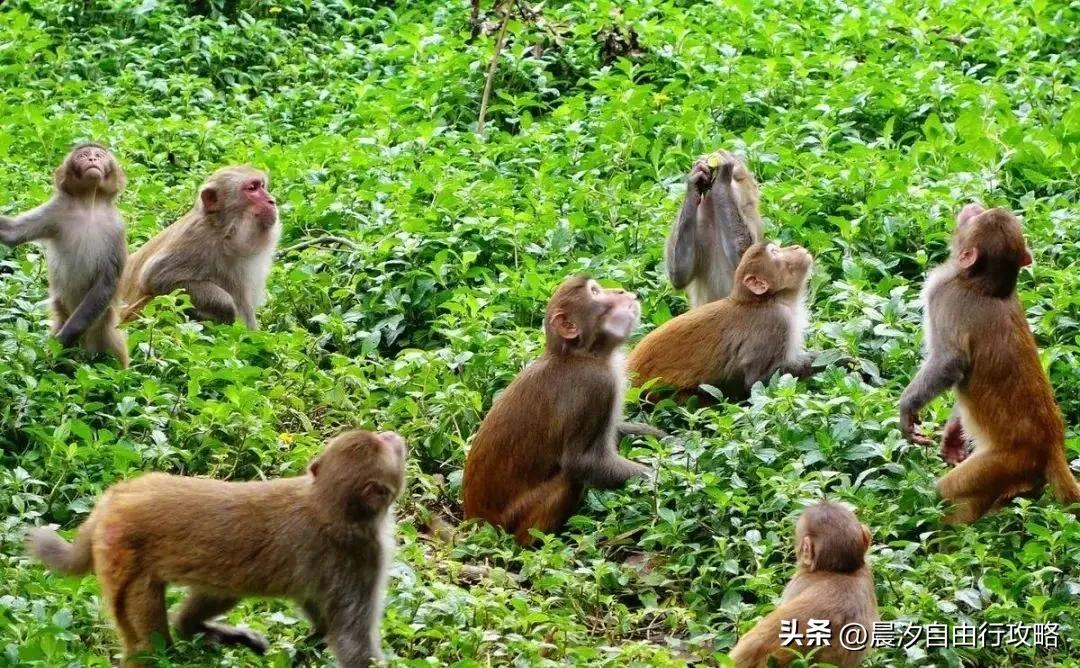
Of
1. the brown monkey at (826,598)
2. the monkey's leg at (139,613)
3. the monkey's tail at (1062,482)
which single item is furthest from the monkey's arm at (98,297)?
the monkey's tail at (1062,482)

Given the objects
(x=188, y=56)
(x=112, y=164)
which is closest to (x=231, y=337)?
(x=112, y=164)

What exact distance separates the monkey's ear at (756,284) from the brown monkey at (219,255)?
2.94 metres

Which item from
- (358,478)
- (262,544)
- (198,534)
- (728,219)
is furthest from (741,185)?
(198,534)

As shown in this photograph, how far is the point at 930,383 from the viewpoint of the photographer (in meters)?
7.42

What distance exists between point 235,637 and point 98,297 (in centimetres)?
293

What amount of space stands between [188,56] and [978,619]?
9397mm

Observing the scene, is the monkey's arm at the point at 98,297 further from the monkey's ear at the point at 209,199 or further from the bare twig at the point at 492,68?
the bare twig at the point at 492,68

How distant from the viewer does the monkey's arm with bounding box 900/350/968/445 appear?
742 centimetres

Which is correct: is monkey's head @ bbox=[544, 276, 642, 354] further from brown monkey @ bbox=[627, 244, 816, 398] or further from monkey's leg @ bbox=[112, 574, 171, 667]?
monkey's leg @ bbox=[112, 574, 171, 667]

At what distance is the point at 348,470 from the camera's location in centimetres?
605

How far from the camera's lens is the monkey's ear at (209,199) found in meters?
9.82

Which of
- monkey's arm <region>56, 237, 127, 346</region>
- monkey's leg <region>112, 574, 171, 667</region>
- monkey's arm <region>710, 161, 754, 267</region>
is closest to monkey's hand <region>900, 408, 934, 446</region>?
monkey's arm <region>710, 161, 754, 267</region>

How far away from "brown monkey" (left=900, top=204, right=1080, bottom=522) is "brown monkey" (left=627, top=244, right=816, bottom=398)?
1.08m

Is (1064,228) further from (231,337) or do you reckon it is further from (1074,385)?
(231,337)
